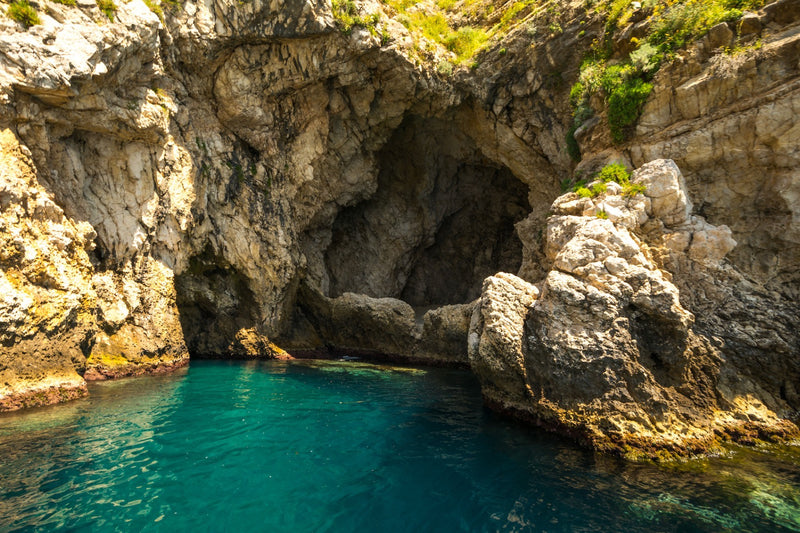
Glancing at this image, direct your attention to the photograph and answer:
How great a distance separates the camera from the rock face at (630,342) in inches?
376

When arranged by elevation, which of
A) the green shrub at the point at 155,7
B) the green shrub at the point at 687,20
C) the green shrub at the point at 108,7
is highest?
the green shrub at the point at 155,7

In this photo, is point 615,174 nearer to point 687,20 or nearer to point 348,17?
point 687,20

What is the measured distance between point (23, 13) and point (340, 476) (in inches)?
648

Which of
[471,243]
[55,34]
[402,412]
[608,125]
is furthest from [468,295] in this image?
[55,34]

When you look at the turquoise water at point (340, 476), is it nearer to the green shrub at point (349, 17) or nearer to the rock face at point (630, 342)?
the rock face at point (630, 342)

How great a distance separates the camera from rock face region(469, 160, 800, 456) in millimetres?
9562

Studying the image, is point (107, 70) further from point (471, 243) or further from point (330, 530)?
point (471, 243)

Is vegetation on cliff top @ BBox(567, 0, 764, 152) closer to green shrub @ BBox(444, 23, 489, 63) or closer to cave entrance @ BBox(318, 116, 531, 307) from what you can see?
green shrub @ BBox(444, 23, 489, 63)

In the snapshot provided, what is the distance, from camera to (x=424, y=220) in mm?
29031

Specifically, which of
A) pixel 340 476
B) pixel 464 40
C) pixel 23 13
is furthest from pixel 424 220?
pixel 340 476

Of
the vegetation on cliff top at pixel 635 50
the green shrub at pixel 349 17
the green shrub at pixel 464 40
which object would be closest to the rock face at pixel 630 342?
the vegetation on cliff top at pixel 635 50

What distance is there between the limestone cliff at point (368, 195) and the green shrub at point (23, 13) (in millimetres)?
203

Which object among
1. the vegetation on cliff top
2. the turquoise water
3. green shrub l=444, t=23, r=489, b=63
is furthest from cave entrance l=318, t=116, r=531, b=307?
the turquoise water

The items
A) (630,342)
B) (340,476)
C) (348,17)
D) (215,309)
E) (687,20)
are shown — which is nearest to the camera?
(340,476)
